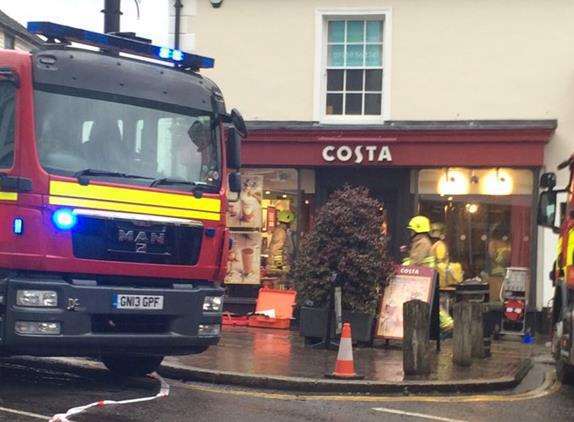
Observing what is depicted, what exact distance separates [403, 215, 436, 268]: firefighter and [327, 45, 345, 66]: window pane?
4.28m

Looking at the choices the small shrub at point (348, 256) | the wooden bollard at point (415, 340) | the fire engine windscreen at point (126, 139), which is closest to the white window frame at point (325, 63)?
the small shrub at point (348, 256)

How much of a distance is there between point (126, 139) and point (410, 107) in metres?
9.07

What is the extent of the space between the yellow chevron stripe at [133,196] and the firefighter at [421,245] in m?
5.56

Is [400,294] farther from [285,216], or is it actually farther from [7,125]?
[7,125]

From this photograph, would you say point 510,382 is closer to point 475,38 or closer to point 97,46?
point 97,46

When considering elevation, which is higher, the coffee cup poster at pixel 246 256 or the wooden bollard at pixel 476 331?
the coffee cup poster at pixel 246 256

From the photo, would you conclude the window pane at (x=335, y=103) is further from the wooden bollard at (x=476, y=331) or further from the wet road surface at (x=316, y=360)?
the wooden bollard at (x=476, y=331)

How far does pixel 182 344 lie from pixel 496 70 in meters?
9.88

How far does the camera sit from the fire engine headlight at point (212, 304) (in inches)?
400

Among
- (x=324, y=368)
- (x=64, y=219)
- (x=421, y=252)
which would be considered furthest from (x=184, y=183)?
(x=421, y=252)

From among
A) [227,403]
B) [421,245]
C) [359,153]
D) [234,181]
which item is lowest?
[227,403]

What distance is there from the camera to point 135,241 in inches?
376

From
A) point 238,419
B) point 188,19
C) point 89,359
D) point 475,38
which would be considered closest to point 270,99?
Answer: point 188,19

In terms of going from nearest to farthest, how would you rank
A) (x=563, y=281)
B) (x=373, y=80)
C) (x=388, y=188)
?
(x=563, y=281) < (x=388, y=188) < (x=373, y=80)
